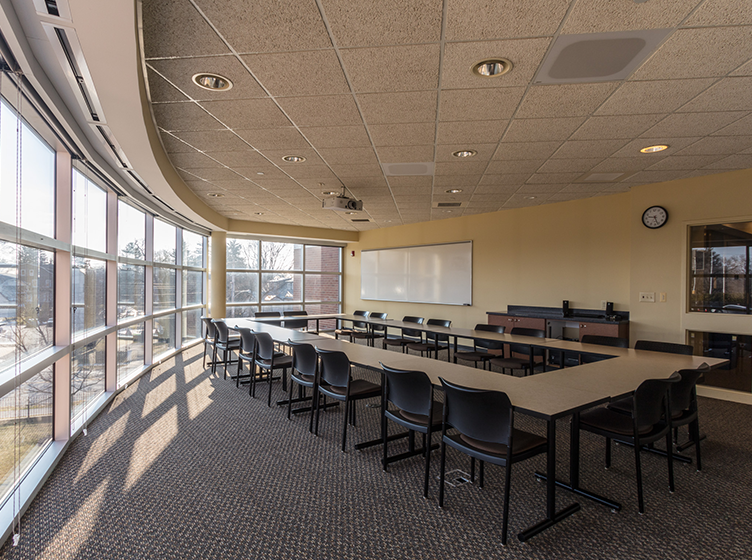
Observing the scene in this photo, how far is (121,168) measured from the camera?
14.3ft

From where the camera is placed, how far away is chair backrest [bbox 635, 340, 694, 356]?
407 centimetres

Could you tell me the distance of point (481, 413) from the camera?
7.81ft

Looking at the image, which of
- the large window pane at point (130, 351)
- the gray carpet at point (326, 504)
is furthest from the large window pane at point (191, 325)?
the gray carpet at point (326, 504)

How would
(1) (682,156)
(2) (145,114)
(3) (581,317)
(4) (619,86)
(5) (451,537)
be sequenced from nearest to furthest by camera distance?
1. (5) (451,537)
2. (4) (619,86)
3. (2) (145,114)
4. (1) (682,156)
5. (3) (581,317)

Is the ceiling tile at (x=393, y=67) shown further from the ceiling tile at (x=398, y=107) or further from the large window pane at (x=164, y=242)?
the large window pane at (x=164, y=242)

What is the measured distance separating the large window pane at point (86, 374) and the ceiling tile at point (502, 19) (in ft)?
14.1

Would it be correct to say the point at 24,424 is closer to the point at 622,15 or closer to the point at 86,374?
the point at 86,374

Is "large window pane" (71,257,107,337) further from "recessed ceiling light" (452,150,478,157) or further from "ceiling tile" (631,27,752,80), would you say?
"ceiling tile" (631,27,752,80)

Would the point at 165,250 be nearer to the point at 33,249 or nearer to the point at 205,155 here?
the point at 205,155

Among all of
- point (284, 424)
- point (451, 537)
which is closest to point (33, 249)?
point (284, 424)

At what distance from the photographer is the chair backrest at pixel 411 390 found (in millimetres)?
2869

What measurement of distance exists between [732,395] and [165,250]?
29.8 ft

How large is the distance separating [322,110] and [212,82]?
895 mm

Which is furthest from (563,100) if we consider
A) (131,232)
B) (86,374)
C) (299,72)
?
(131,232)
